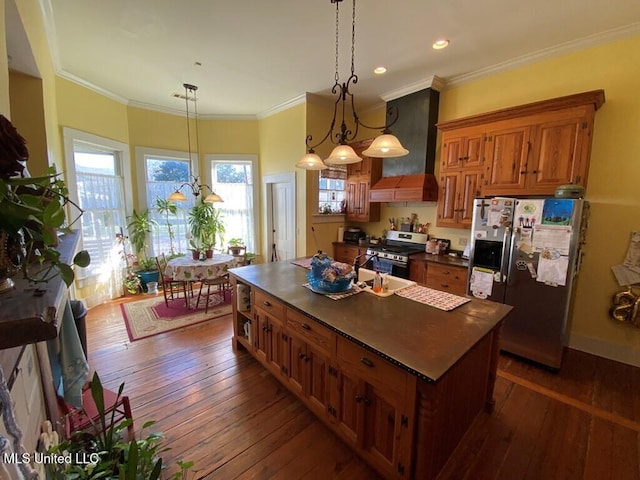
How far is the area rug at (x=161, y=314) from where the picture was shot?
3.43m

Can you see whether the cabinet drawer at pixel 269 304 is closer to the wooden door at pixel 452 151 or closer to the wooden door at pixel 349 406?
the wooden door at pixel 349 406

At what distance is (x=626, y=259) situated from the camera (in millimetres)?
2691

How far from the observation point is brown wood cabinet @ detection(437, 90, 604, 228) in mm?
2588

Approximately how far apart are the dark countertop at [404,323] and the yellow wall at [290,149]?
7.48ft

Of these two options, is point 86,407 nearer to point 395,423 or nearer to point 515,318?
point 395,423

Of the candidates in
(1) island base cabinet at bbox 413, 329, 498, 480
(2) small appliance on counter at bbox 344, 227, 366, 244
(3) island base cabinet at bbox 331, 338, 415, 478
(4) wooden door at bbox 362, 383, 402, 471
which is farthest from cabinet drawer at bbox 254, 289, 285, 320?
(2) small appliance on counter at bbox 344, 227, 366, 244

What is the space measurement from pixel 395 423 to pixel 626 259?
2.95 meters

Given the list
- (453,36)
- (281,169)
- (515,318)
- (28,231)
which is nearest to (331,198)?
(281,169)

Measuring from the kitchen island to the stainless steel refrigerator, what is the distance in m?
Answer: 1.00

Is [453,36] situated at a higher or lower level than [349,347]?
higher

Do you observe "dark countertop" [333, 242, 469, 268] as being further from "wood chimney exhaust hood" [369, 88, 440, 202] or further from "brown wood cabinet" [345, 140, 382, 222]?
"brown wood cabinet" [345, 140, 382, 222]

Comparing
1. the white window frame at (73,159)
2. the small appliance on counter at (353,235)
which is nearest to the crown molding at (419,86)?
the small appliance on counter at (353,235)

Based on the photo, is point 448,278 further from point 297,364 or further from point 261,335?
point 261,335

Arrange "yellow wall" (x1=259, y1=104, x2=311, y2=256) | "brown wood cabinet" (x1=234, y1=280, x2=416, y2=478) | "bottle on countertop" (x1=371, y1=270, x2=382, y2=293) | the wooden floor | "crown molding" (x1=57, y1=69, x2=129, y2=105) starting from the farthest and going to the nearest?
"yellow wall" (x1=259, y1=104, x2=311, y2=256) → "crown molding" (x1=57, y1=69, x2=129, y2=105) → "bottle on countertop" (x1=371, y1=270, x2=382, y2=293) → the wooden floor → "brown wood cabinet" (x1=234, y1=280, x2=416, y2=478)
